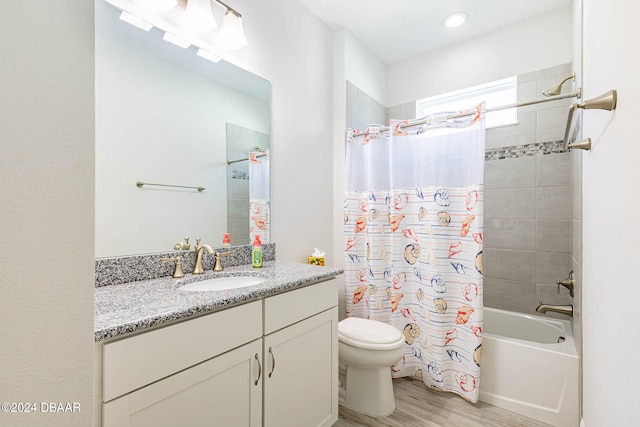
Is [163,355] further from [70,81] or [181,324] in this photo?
[70,81]

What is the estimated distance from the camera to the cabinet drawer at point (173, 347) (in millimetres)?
753

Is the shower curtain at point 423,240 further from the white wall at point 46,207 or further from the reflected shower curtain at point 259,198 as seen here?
the white wall at point 46,207

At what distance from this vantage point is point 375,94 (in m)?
2.76

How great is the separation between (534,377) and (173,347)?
6.46 feet

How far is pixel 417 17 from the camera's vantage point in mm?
2188

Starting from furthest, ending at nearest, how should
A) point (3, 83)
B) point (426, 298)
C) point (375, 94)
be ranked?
point (375, 94), point (426, 298), point (3, 83)

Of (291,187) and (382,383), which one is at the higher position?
(291,187)

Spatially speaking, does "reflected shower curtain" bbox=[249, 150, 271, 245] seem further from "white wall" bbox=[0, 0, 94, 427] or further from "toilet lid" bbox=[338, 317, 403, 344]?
"white wall" bbox=[0, 0, 94, 427]

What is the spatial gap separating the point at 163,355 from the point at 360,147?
1.91 meters

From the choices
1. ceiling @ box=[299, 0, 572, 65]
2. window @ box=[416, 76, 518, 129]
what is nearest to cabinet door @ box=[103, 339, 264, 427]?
ceiling @ box=[299, 0, 572, 65]

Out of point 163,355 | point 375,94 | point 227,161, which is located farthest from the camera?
point 375,94

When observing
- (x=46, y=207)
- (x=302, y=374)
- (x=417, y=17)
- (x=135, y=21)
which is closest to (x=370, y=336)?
(x=302, y=374)

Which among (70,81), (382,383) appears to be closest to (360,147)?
(382,383)

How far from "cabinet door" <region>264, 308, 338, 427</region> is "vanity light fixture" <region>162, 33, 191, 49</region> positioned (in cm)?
145
